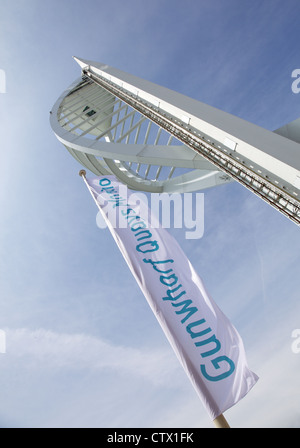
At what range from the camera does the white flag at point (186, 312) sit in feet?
9.48

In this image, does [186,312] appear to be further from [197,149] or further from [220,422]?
[197,149]

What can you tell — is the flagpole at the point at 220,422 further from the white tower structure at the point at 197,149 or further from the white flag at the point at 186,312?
the white tower structure at the point at 197,149

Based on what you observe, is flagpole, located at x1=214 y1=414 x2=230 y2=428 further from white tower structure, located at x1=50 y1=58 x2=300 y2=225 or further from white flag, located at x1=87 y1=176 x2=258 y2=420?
white tower structure, located at x1=50 y1=58 x2=300 y2=225

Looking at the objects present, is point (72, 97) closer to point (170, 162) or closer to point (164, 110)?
point (164, 110)

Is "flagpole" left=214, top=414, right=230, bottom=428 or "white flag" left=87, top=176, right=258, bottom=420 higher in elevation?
"white flag" left=87, top=176, right=258, bottom=420

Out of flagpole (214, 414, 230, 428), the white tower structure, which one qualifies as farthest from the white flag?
the white tower structure

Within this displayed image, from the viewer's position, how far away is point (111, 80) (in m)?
10.8

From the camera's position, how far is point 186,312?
3559mm

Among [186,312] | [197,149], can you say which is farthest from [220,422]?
[197,149]

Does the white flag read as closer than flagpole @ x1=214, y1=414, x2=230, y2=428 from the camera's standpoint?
No

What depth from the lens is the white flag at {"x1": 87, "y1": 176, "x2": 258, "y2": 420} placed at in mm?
2889

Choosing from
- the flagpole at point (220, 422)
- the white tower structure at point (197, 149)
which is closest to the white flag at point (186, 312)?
the flagpole at point (220, 422)

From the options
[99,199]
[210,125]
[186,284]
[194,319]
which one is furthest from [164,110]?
[194,319]

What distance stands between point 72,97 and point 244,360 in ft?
53.4
